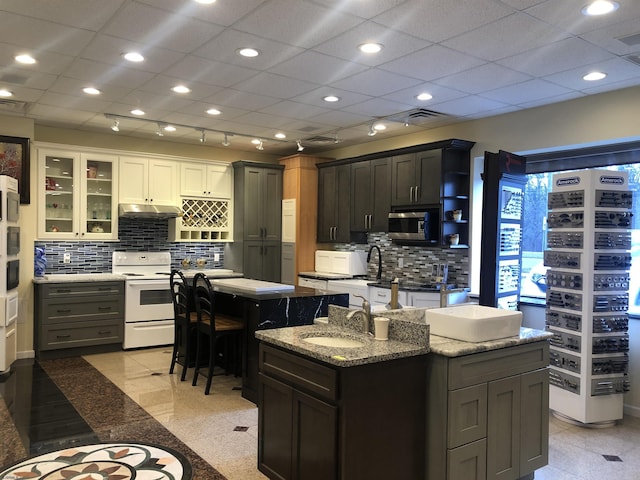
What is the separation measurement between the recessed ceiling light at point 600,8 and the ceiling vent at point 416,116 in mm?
2319

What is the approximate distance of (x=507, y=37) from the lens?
10.8 feet

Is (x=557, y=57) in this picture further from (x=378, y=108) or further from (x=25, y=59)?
(x=25, y=59)

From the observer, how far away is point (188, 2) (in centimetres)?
288

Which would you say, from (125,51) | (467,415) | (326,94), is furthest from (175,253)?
(467,415)

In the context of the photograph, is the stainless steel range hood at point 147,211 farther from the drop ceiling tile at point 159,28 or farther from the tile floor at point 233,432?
the drop ceiling tile at point 159,28

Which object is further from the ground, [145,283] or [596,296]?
[596,296]

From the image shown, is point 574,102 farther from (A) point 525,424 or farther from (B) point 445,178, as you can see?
(A) point 525,424

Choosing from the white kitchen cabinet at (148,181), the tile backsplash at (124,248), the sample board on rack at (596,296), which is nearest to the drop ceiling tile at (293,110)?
the white kitchen cabinet at (148,181)

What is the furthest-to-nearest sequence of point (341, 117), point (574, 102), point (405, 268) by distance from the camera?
Result: point (405, 268) → point (341, 117) → point (574, 102)

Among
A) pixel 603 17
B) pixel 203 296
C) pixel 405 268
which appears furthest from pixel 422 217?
pixel 603 17

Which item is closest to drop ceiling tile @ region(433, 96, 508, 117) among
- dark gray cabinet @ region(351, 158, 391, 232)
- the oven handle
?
dark gray cabinet @ region(351, 158, 391, 232)

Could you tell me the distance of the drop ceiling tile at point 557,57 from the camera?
341 centimetres

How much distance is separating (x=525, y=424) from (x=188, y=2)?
309 centimetres

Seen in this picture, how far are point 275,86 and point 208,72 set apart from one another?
0.62m
